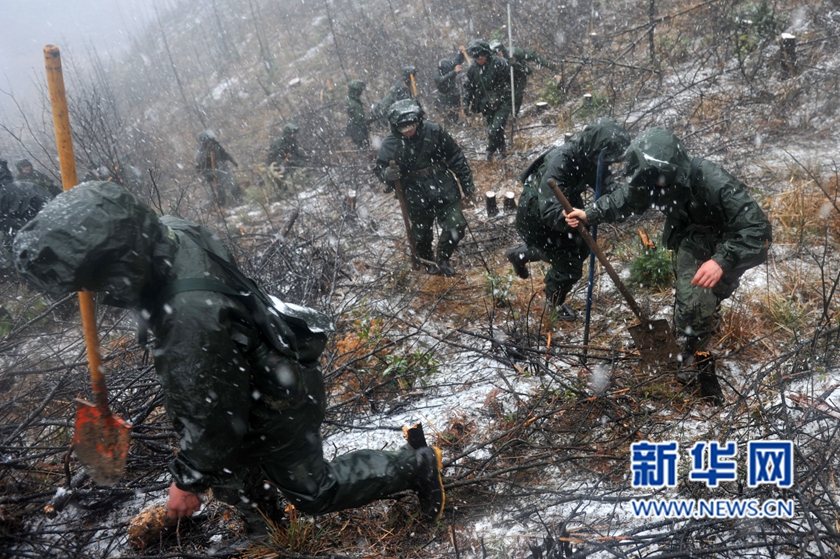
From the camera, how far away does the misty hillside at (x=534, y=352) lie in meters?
2.61

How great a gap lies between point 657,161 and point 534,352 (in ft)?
4.88

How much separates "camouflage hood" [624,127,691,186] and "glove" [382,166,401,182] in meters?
2.64

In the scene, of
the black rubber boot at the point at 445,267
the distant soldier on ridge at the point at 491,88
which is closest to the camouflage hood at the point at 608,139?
the black rubber boot at the point at 445,267

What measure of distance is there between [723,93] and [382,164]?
560 centimetres

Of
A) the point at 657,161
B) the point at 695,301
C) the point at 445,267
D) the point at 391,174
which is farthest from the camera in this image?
the point at 445,267

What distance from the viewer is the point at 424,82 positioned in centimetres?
1179

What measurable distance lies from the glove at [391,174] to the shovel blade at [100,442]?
11.7ft

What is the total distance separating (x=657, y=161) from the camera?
117 inches

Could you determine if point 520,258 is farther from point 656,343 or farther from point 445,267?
point 656,343

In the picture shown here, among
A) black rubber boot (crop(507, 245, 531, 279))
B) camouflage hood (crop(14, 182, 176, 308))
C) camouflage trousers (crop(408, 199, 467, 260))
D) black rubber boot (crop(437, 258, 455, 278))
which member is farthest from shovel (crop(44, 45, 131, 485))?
black rubber boot (crop(437, 258, 455, 278))

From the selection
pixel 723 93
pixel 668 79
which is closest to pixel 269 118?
pixel 668 79

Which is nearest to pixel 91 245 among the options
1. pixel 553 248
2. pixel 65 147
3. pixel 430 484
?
pixel 65 147

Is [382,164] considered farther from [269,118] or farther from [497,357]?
[269,118]

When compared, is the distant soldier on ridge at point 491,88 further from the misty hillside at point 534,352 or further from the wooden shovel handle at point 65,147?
the wooden shovel handle at point 65,147
